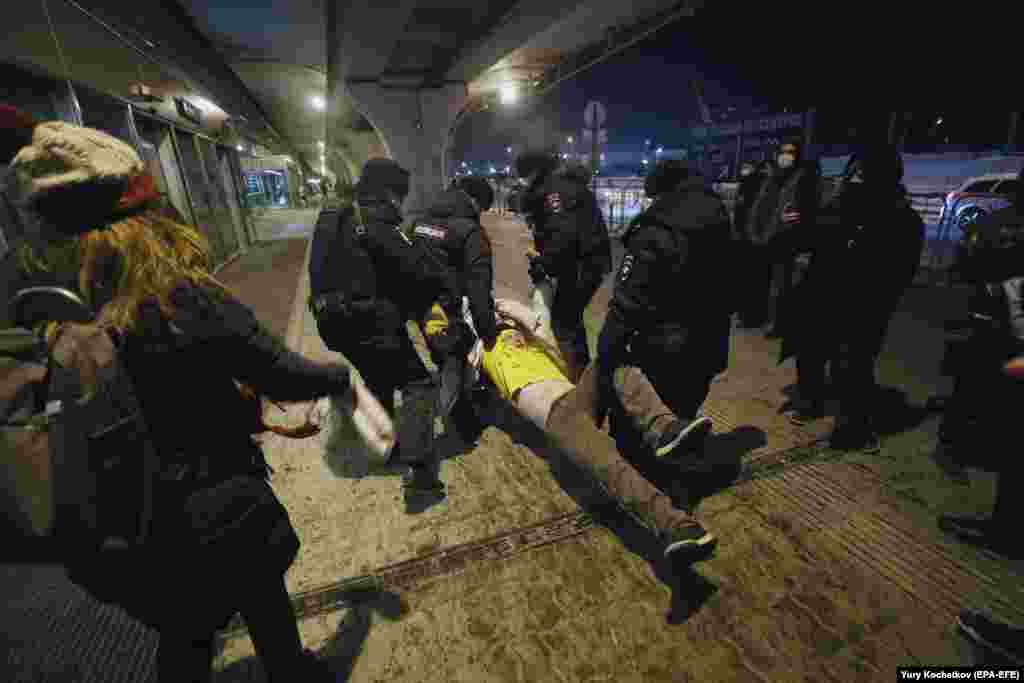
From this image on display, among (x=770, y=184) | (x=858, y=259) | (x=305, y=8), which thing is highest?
(x=305, y=8)

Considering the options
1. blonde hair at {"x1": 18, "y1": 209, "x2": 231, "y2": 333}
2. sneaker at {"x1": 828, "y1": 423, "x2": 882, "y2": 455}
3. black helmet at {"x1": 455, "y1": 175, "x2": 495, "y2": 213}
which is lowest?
sneaker at {"x1": 828, "y1": 423, "x2": 882, "y2": 455}

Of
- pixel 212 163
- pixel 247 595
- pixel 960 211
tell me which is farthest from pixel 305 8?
pixel 960 211

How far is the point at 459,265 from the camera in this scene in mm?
3338

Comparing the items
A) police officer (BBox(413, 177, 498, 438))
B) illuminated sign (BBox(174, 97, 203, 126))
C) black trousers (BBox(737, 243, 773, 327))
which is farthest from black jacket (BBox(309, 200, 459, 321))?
illuminated sign (BBox(174, 97, 203, 126))

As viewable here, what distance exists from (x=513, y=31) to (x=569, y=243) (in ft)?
23.3

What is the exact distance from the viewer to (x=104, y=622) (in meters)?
2.14

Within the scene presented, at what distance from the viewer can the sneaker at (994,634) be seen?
1719 millimetres

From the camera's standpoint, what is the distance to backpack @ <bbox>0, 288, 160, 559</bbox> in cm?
96

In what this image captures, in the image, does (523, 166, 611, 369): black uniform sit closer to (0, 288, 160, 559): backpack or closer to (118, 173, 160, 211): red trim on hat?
(118, 173, 160, 211): red trim on hat

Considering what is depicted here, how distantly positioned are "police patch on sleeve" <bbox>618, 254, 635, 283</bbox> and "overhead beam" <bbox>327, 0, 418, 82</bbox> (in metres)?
6.49

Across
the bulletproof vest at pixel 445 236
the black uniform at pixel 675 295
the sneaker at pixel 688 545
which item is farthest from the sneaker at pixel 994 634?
the bulletproof vest at pixel 445 236

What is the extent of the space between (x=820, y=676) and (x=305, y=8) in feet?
32.6

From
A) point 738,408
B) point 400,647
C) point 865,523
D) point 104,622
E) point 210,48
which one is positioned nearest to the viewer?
point 400,647

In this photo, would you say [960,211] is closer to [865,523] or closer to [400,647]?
[865,523]
